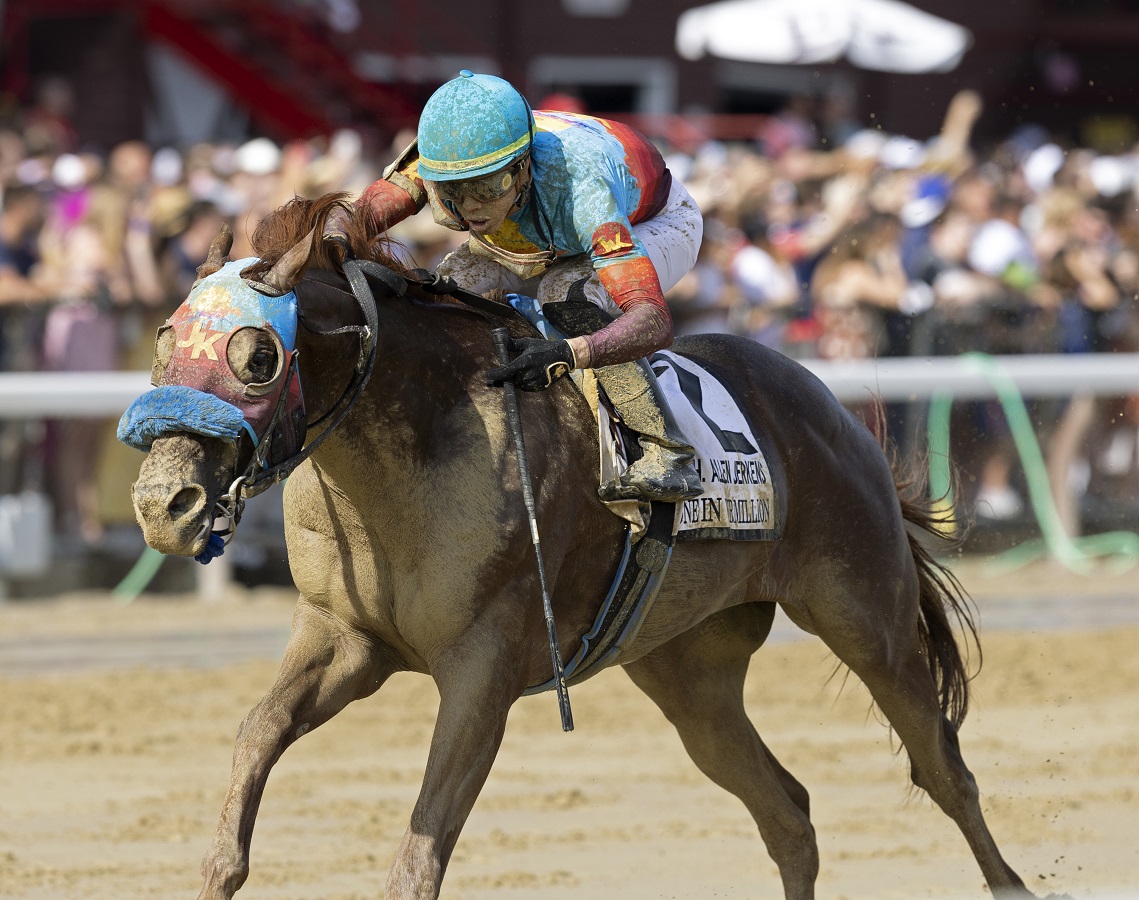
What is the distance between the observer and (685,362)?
4832 millimetres

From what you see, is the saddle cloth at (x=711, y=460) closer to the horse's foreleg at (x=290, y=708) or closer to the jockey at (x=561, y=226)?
the jockey at (x=561, y=226)

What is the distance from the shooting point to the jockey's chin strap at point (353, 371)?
3.58m

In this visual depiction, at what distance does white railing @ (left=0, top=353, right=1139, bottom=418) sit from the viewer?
8.79 metres

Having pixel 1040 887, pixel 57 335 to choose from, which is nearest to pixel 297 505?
pixel 1040 887

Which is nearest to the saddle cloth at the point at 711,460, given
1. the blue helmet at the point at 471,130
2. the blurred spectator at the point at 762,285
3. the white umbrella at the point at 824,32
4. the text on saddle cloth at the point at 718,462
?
the text on saddle cloth at the point at 718,462

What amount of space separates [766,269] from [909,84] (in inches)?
433

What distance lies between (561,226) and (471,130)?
405 mm

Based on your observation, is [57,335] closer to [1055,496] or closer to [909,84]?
[1055,496]

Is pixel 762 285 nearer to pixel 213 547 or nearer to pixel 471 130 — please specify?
pixel 471 130

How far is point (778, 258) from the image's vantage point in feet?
36.4

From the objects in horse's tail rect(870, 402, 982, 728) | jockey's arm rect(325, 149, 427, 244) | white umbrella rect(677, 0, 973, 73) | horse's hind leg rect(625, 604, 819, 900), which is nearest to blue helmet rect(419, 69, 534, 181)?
jockey's arm rect(325, 149, 427, 244)

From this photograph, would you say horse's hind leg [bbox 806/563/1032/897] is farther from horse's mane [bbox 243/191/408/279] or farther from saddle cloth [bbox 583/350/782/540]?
horse's mane [bbox 243/191/408/279]

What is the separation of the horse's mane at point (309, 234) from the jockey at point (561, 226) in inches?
2.3

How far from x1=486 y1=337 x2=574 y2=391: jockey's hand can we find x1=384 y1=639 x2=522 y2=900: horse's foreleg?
2.00 feet
